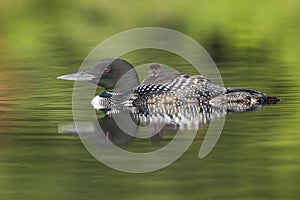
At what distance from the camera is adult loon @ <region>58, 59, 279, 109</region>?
12.3 metres

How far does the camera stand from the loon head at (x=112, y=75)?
12992 millimetres

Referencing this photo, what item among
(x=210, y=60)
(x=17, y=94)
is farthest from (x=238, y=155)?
(x=210, y=60)

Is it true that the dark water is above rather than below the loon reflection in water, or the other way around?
below

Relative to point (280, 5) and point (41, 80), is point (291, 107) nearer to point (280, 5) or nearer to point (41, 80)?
point (41, 80)

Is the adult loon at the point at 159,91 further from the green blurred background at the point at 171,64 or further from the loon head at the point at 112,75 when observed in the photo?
the green blurred background at the point at 171,64

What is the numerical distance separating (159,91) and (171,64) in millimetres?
3964

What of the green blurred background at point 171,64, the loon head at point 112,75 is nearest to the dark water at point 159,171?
the green blurred background at point 171,64

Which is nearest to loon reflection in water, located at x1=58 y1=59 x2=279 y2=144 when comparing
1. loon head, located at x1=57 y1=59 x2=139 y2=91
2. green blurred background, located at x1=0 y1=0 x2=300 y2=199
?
loon head, located at x1=57 y1=59 x2=139 y2=91

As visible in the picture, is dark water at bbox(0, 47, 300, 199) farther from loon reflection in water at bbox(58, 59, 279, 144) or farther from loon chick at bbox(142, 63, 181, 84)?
loon chick at bbox(142, 63, 181, 84)

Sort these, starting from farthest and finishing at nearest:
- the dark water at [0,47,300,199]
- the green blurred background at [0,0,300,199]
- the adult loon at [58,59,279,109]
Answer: the adult loon at [58,59,279,109] < the green blurred background at [0,0,300,199] < the dark water at [0,47,300,199]

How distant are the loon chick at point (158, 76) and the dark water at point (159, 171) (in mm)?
1089

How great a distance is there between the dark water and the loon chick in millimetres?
1089

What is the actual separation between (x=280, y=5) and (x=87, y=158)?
49.8 feet

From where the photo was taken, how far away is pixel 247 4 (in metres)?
24.1
